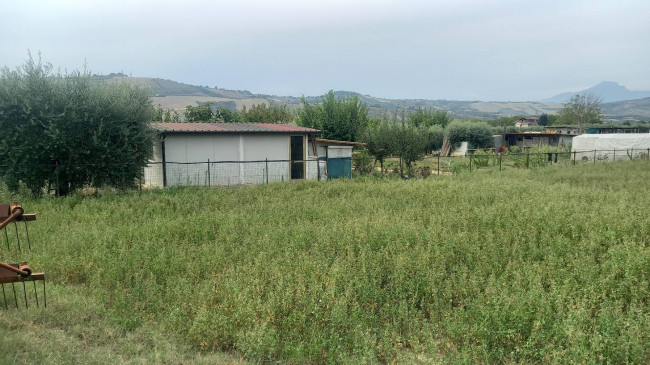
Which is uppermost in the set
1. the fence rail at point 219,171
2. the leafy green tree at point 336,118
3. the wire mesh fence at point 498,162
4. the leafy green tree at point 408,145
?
the leafy green tree at point 336,118

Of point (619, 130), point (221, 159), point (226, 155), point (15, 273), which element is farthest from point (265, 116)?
point (619, 130)

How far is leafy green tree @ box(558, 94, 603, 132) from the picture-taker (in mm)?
86438

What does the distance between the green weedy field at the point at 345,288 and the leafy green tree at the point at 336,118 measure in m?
24.9

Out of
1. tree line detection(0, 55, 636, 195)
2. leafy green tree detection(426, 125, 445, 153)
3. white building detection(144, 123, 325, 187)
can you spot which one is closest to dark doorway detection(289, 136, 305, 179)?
white building detection(144, 123, 325, 187)

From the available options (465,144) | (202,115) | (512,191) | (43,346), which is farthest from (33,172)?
(465,144)

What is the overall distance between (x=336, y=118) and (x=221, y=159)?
1682cm

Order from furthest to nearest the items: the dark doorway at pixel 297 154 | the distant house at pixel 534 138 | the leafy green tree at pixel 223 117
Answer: the distant house at pixel 534 138 → the leafy green tree at pixel 223 117 → the dark doorway at pixel 297 154

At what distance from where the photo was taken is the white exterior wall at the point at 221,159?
1930 cm

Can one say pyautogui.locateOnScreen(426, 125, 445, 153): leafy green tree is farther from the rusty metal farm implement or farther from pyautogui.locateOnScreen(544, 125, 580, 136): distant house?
the rusty metal farm implement

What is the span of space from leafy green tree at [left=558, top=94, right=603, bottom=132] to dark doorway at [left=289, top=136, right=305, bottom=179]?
80504 millimetres

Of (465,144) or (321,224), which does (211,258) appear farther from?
(465,144)

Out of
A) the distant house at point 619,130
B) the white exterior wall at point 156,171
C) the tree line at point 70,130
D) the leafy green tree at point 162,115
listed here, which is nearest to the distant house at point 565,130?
the distant house at point 619,130

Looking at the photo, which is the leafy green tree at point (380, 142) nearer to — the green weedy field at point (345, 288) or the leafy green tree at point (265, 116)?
the green weedy field at point (345, 288)

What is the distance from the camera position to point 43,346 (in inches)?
191
